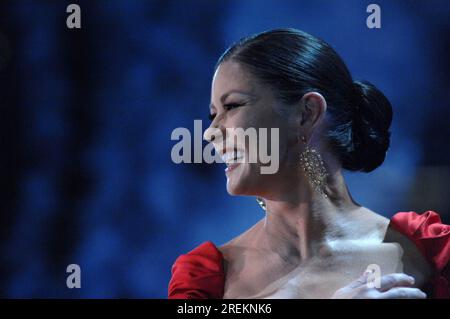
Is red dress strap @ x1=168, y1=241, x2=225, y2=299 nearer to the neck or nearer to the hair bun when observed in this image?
the neck

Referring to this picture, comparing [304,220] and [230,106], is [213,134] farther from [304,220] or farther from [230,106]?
[304,220]

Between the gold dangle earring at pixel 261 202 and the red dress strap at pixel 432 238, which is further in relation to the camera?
the gold dangle earring at pixel 261 202

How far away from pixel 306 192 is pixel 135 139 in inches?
17.9

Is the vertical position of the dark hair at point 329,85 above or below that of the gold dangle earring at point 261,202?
above

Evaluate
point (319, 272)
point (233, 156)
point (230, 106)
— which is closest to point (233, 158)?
point (233, 156)

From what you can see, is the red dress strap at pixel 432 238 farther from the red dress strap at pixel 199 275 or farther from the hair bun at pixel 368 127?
the red dress strap at pixel 199 275

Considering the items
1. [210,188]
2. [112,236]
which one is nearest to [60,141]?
[112,236]

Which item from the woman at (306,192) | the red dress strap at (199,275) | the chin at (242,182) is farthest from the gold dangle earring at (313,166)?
the red dress strap at (199,275)

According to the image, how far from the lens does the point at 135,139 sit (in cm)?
177

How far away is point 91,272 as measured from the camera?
5.75 ft

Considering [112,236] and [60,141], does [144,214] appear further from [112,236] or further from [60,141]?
[60,141]

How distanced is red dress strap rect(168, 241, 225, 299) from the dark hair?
402 mm

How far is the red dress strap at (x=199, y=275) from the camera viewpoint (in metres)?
1.61

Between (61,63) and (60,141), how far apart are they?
0.21m
